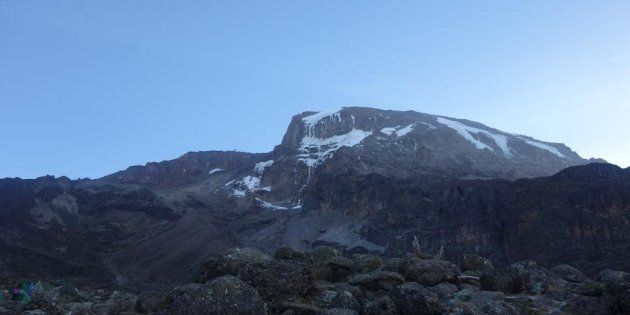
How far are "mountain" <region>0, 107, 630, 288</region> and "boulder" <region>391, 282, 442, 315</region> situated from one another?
227 ft

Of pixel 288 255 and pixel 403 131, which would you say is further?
pixel 403 131

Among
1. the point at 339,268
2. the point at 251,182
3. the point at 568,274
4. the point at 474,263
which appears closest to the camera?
the point at 339,268

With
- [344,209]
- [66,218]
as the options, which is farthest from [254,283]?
[66,218]

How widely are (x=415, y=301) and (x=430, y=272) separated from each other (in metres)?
3.63

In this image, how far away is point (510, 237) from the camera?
97688 millimetres

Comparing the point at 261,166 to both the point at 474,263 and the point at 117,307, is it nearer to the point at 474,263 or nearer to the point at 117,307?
the point at 474,263

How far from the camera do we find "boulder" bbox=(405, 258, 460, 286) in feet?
49.8

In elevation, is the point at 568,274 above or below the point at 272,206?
above

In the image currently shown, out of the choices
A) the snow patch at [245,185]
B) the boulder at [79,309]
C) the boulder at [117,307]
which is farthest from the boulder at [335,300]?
the snow patch at [245,185]

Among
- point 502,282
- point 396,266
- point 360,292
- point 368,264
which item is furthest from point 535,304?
point 368,264

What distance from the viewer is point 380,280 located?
14.6 m

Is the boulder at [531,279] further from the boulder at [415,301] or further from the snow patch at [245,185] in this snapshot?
the snow patch at [245,185]

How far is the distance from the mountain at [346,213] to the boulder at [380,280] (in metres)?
67.2

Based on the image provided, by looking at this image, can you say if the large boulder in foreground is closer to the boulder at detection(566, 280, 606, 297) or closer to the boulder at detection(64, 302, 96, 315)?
the boulder at detection(64, 302, 96, 315)
